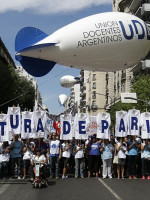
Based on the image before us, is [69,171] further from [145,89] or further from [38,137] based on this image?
[145,89]

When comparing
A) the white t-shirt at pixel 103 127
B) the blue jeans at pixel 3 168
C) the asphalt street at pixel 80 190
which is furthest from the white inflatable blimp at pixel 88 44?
the asphalt street at pixel 80 190

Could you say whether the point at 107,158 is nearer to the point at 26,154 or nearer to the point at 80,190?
the point at 26,154

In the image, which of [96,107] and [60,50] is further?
[96,107]

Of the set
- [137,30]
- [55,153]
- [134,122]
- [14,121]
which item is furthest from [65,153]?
[137,30]

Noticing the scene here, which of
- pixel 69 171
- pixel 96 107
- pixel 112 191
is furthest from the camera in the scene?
pixel 96 107

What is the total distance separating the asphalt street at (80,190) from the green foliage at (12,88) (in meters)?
40.8

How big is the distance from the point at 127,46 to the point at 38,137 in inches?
197

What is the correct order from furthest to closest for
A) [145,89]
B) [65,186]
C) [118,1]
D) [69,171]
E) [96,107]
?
A: [96,107] < [118,1] < [145,89] < [69,171] < [65,186]

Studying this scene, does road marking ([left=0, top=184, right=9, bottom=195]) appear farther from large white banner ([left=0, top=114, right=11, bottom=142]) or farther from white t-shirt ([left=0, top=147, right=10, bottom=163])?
large white banner ([left=0, top=114, right=11, bottom=142])

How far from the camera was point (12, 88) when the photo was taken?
2265 inches

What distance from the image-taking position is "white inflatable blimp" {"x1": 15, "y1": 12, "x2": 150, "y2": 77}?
51.9 ft

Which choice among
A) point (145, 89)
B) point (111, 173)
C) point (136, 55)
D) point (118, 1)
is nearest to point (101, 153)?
point (111, 173)

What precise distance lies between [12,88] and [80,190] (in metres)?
45.8

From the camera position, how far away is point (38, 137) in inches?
663
